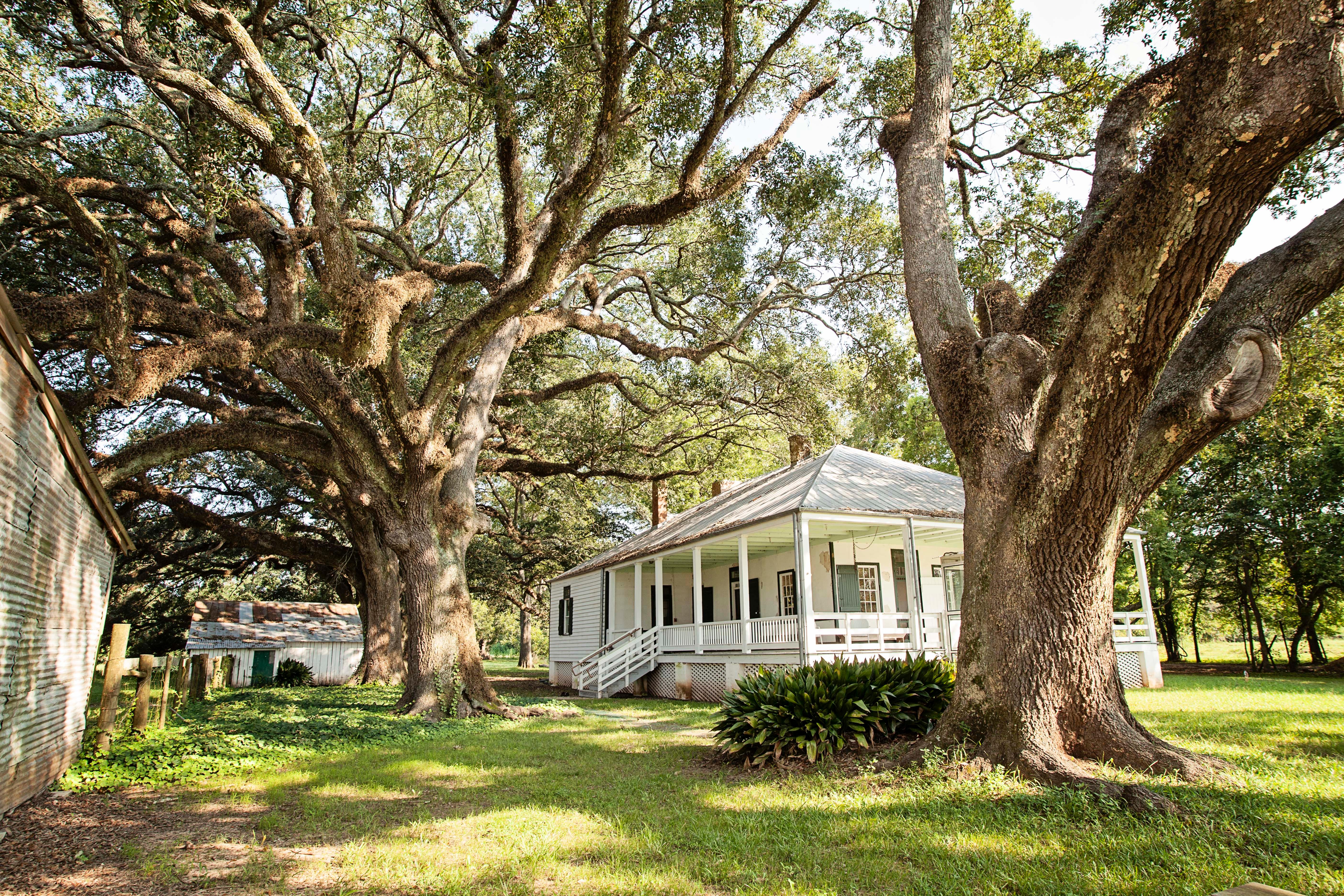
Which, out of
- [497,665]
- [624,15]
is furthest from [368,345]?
[497,665]

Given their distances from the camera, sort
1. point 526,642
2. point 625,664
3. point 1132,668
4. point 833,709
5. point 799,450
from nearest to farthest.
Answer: point 833,709, point 1132,668, point 625,664, point 799,450, point 526,642

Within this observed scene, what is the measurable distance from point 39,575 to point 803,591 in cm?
1145

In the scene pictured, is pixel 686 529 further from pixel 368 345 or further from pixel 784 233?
pixel 368 345

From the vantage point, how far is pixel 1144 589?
16688mm

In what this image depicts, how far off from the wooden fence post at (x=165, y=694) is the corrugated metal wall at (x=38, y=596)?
1364 millimetres

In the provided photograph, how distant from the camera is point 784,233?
14.7 metres

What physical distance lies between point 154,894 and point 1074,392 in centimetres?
705

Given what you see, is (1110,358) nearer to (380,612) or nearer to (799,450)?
(799,450)

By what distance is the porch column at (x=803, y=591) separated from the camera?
1395 cm

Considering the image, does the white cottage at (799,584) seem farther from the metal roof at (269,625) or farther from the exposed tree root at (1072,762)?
the metal roof at (269,625)

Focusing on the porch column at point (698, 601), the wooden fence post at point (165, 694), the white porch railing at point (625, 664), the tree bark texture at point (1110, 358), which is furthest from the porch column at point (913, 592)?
the wooden fence post at point (165, 694)

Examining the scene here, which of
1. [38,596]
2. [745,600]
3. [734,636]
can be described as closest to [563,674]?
[734,636]

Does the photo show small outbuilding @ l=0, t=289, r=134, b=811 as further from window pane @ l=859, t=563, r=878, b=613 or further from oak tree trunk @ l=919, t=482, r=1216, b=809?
window pane @ l=859, t=563, r=878, b=613

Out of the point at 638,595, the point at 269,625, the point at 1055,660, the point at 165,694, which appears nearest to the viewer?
the point at 1055,660
